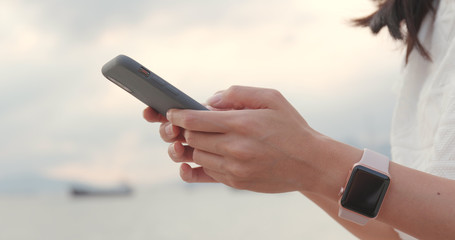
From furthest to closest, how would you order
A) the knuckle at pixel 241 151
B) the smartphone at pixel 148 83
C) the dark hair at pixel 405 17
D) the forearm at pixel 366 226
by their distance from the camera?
the dark hair at pixel 405 17, the forearm at pixel 366 226, the smartphone at pixel 148 83, the knuckle at pixel 241 151

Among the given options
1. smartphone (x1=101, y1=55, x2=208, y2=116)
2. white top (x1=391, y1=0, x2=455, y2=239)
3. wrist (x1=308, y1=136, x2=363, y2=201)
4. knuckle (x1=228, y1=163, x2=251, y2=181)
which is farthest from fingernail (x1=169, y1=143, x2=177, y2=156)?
white top (x1=391, y1=0, x2=455, y2=239)

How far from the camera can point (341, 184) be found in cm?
87

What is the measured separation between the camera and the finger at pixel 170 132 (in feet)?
3.37

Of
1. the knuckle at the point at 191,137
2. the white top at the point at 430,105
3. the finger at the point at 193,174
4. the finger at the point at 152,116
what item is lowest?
the finger at the point at 193,174

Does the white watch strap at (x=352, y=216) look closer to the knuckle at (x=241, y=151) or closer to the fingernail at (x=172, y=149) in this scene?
the knuckle at (x=241, y=151)

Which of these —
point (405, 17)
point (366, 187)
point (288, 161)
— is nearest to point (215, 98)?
point (288, 161)

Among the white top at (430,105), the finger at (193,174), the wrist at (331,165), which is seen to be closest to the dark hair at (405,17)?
the white top at (430,105)

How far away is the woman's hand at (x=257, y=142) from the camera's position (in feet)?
2.71

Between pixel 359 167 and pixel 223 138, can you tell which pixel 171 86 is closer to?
pixel 223 138

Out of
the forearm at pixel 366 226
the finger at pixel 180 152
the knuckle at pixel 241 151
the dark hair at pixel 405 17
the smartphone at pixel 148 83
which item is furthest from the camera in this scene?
the dark hair at pixel 405 17

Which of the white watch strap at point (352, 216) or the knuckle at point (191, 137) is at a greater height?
the knuckle at point (191, 137)

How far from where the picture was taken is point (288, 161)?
0.83 meters

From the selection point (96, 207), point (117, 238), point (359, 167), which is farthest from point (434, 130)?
point (96, 207)

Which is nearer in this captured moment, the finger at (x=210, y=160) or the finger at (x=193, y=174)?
the finger at (x=210, y=160)
